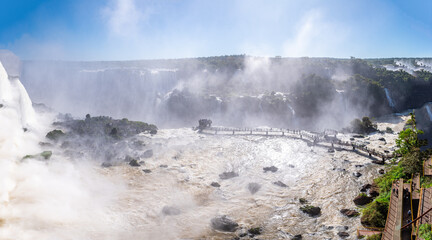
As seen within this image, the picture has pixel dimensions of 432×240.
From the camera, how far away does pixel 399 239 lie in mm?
12484

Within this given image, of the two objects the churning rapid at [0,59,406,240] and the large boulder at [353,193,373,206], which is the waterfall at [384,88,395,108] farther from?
the large boulder at [353,193,373,206]

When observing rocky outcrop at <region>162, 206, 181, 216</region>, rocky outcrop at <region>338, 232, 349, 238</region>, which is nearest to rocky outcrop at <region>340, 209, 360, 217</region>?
rocky outcrop at <region>338, 232, 349, 238</region>

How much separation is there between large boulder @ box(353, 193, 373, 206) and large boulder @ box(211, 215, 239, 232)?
11.2 meters

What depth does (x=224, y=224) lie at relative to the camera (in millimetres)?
19719

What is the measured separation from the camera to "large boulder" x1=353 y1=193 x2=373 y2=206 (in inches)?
877

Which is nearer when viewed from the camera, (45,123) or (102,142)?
(102,142)

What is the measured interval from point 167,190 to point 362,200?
18.5 meters

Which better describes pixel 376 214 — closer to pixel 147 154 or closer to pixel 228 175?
pixel 228 175

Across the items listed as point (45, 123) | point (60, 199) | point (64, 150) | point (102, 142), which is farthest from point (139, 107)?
point (60, 199)

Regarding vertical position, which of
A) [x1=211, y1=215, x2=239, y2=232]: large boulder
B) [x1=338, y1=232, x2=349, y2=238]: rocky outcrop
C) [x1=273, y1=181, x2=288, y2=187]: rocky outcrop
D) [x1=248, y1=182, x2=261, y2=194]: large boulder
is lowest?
[x1=338, y1=232, x2=349, y2=238]: rocky outcrop

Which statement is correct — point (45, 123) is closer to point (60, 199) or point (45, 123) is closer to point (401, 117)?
point (60, 199)

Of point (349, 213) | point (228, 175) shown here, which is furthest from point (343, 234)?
point (228, 175)

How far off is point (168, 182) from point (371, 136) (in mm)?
40403

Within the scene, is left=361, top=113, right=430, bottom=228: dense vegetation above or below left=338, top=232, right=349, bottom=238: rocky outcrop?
above
